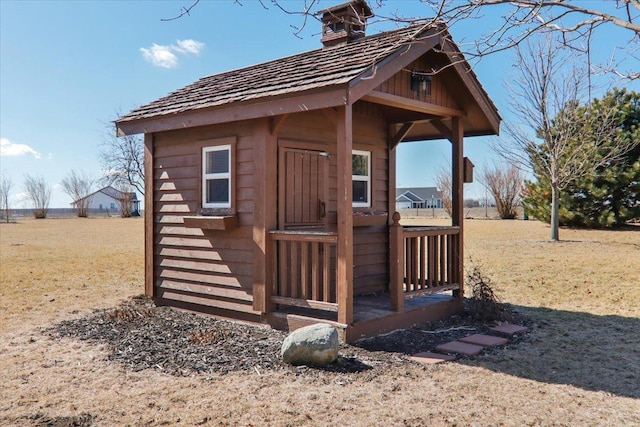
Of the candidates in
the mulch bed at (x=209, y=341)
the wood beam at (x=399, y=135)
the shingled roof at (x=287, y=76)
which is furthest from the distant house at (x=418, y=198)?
the mulch bed at (x=209, y=341)

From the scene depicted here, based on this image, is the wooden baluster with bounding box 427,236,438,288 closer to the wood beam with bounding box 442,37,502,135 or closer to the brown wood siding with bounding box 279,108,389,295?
the brown wood siding with bounding box 279,108,389,295

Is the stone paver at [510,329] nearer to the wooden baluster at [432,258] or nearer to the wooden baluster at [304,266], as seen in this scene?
the wooden baluster at [432,258]

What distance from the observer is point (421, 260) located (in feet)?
22.7

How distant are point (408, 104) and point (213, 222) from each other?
2947 millimetres

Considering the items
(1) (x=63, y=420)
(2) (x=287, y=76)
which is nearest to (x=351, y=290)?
(2) (x=287, y=76)

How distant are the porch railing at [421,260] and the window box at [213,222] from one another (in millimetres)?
2051

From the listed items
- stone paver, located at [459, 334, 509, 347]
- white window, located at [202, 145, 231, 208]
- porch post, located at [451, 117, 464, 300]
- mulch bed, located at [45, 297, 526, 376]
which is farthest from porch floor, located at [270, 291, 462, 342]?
white window, located at [202, 145, 231, 208]

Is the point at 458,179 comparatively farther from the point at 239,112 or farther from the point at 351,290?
the point at 239,112

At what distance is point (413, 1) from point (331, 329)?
3.36 m

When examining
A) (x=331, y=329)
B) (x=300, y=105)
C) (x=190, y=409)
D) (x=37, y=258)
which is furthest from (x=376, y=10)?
(x=37, y=258)

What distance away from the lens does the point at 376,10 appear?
4.91 meters

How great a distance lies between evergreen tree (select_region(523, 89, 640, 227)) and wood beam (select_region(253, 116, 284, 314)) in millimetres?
14737

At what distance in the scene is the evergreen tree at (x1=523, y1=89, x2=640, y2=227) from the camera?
62.4 feet

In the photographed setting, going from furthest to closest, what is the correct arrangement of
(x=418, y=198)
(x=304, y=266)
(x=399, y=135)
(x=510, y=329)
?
1. (x=418, y=198)
2. (x=399, y=135)
3. (x=510, y=329)
4. (x=304, y=266)
